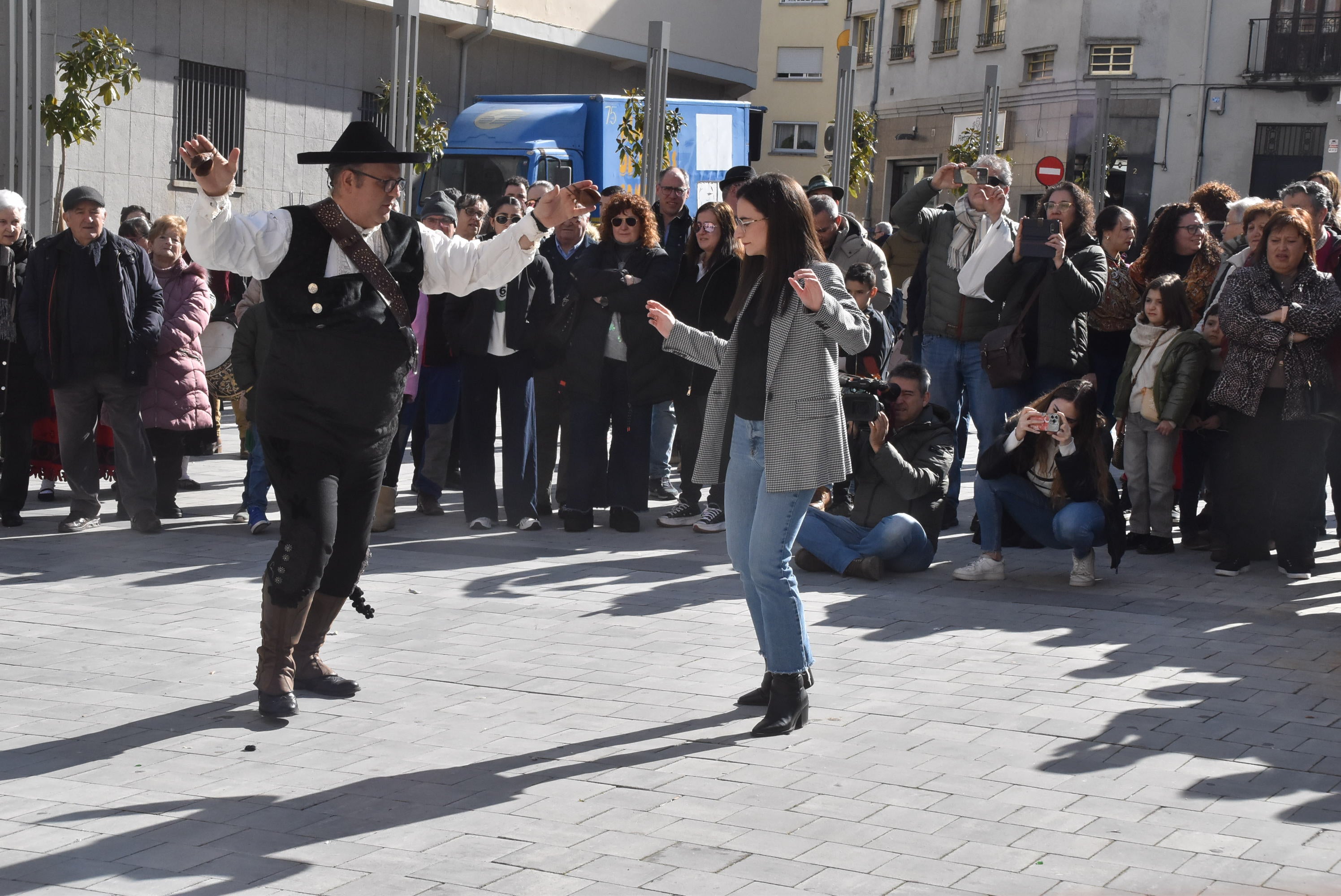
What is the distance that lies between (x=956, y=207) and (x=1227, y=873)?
6.38 m

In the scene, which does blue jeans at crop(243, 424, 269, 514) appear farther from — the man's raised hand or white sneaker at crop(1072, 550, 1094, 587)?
white sneaker at crop(1072, 550, 1094, 587)

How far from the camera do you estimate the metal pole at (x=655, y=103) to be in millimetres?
14305

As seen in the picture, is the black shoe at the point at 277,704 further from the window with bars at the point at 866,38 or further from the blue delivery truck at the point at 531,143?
the window with bars at the point at 866,38

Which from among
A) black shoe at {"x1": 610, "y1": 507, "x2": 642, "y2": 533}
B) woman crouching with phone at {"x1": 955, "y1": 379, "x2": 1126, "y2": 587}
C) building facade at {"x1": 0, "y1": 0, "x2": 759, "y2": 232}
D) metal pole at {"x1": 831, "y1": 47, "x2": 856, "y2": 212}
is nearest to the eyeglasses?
woman crouching with phone at {"x1": 955, "y1": 379, "x2": 1126, "y2": 587}

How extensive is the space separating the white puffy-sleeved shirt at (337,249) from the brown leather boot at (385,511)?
3.68 metres

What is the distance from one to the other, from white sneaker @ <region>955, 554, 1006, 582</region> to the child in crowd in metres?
1.48

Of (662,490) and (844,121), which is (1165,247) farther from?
(844,121)

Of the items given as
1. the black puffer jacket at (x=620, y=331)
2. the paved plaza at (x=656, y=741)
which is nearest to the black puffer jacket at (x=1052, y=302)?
the paved plaza at (x=656, y=741)

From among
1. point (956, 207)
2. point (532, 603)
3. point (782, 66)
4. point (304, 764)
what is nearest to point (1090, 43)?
point (782, 66)

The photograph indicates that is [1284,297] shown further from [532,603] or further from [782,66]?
[782,66]

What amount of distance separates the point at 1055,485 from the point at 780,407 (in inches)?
135

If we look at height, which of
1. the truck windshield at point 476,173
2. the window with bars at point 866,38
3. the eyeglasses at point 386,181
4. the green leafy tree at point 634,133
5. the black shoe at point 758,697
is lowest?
the black shoe at point 758,697

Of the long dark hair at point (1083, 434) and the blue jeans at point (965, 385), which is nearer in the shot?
the long dark hair at point (1083, 434)

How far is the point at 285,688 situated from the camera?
577 centimetres
